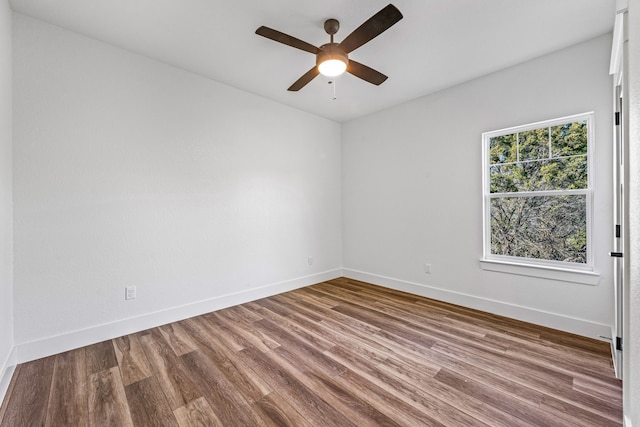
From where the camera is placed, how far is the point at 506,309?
3.03 meters

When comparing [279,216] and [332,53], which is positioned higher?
[332,53]

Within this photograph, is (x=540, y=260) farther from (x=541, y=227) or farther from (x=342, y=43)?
(x=342, y=43)

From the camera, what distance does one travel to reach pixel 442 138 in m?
3.57

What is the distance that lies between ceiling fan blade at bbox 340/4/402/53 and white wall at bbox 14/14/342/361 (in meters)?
1.99

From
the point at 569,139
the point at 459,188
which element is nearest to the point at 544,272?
the point at 459,188

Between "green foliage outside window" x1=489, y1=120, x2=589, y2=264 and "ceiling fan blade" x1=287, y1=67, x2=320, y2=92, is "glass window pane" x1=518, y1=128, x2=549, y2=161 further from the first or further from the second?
"ceiling fan blade" x1=287, y1=67, x2=320, y2=92

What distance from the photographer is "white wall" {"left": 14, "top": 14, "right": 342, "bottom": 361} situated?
2258mm

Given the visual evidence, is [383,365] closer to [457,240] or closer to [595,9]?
[457,240]

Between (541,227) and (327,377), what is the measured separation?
272 centimetres

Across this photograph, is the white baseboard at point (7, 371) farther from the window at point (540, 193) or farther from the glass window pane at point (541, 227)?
the glass window pane at point (541, 227)

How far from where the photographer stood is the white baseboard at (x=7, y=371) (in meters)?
1.82

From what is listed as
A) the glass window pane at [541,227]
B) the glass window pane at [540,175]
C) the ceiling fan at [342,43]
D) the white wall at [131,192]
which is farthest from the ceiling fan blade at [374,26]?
the glass window pane at [541,227]

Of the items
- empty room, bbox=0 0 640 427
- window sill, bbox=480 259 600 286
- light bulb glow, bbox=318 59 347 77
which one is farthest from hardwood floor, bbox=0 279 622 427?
light bulb glow, bbox=318 59 347 77

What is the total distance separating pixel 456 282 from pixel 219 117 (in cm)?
363
